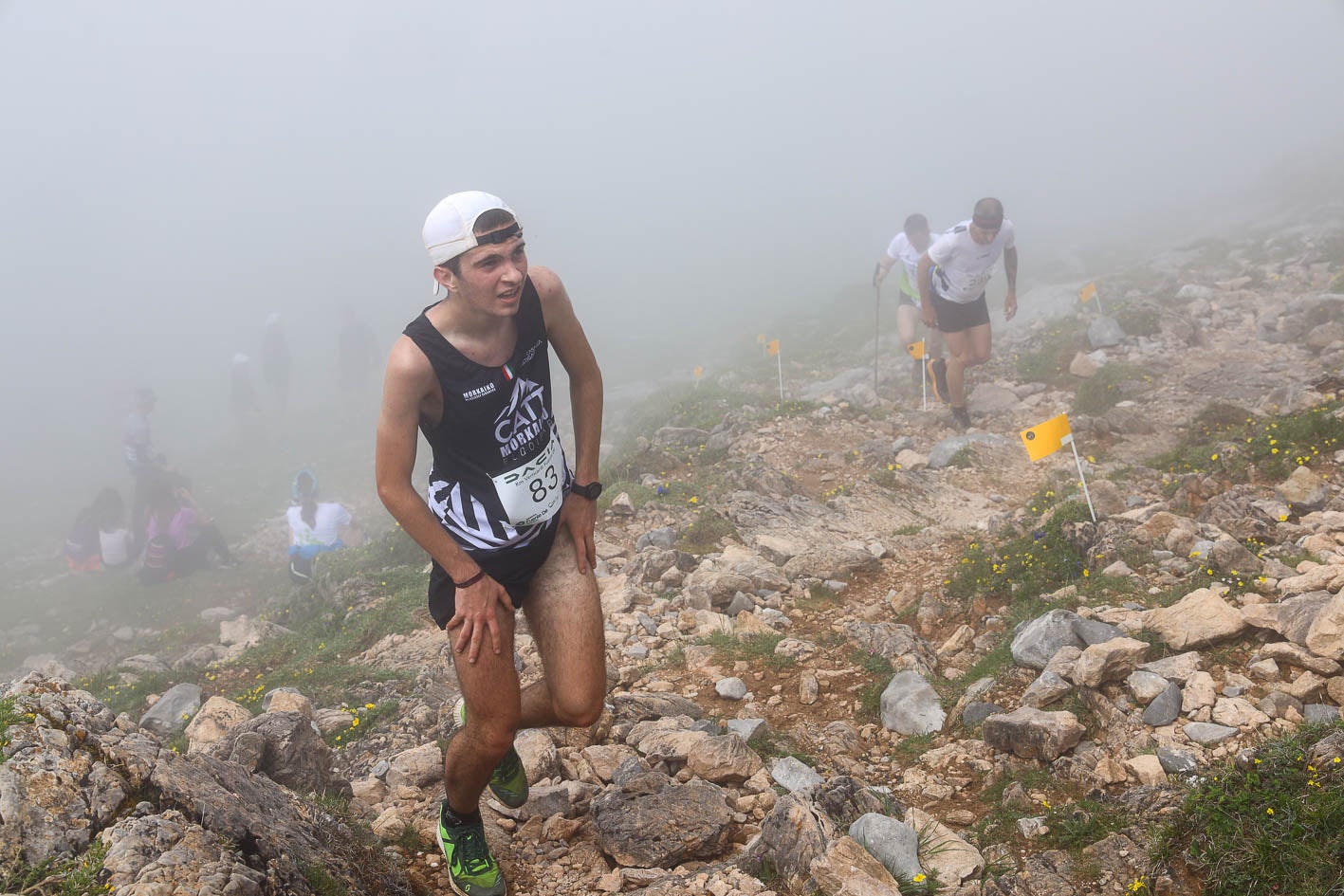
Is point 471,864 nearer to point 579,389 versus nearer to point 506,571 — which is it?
point 506,571

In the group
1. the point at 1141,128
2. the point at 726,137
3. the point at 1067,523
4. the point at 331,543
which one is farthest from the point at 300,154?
the point at 1067,523

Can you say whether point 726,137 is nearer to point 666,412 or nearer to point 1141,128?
point 1141,128

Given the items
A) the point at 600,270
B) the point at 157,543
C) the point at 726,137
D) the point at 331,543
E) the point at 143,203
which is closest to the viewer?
the point at 331,543

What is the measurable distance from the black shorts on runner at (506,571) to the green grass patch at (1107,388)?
31.2ft

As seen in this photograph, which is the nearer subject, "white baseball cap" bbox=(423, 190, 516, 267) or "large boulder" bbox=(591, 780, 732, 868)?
"white baseball cap" bbox=(423, 190, 516, 267)

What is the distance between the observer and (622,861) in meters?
3.68

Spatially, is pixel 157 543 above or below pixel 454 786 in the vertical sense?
below

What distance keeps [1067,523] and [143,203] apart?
7454 cm

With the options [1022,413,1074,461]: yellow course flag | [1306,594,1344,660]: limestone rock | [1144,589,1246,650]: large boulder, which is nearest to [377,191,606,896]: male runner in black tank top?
[1144,589,1246,650]: large boulder

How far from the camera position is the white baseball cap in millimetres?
3344

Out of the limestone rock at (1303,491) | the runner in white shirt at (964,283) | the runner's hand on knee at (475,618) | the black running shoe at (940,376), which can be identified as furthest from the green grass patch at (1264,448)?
the runner's hand on knee at (475,618)

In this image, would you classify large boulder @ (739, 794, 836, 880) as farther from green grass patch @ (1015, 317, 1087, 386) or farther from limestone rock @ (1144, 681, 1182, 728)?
green grass patch @ (1015, 317, 1087, 386)

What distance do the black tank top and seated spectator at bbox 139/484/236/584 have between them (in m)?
13.7

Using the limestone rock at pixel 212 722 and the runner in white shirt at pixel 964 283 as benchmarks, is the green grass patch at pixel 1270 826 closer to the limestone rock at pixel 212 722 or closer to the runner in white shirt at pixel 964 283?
the limestone rock at pixel 212 722
